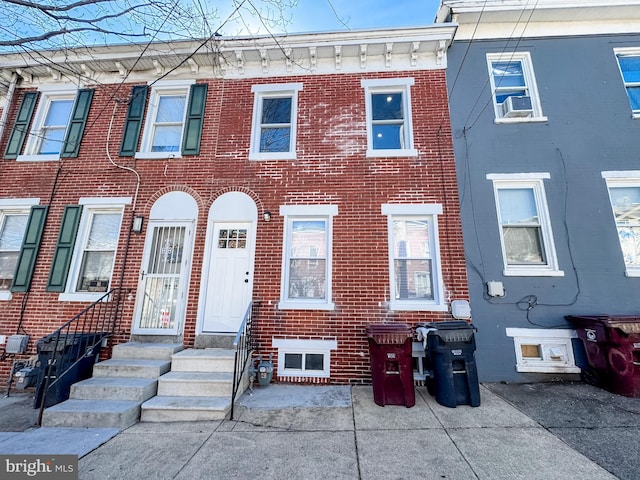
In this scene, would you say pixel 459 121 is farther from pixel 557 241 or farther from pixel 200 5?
pixel 200 5

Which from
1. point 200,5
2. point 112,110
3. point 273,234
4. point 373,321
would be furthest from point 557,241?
point 112,110

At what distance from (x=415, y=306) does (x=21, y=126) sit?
33.0 ft

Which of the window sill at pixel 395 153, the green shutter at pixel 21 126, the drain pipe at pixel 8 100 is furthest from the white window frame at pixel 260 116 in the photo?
the drain pipe at pixel 8 100

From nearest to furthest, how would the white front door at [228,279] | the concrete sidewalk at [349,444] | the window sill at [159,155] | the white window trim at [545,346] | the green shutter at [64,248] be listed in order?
1. the concrete sidewalk at [349,444]
2. the white window trim at [545,346]
3. the white front door at [228,279]
4. the green shutter at [64,248]
5. the window sill at [159,155]

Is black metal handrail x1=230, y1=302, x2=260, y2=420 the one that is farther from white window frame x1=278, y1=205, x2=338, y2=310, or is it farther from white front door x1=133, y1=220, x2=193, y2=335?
white front door x1=133, y1=220, x2=193, y2=335

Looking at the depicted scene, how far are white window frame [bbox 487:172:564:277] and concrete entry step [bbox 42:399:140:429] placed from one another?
21.6 feet

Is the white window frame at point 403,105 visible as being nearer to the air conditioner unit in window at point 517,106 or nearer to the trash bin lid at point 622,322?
the air conditioner unit in window at point 517,106

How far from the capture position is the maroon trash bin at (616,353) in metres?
4.24

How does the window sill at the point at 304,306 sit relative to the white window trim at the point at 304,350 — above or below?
above

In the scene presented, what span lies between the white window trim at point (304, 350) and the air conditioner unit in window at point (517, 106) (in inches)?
241

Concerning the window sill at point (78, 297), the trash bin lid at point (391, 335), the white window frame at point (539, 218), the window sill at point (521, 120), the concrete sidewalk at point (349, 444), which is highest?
the window sill at point (521, 120)

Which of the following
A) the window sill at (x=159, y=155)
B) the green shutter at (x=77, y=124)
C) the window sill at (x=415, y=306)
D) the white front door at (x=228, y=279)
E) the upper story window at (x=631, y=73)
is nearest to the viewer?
the window sill at (x=415, y=306)

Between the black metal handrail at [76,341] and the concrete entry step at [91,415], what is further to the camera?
the black metal handrail at [76,341]

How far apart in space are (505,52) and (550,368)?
682 centimetres
